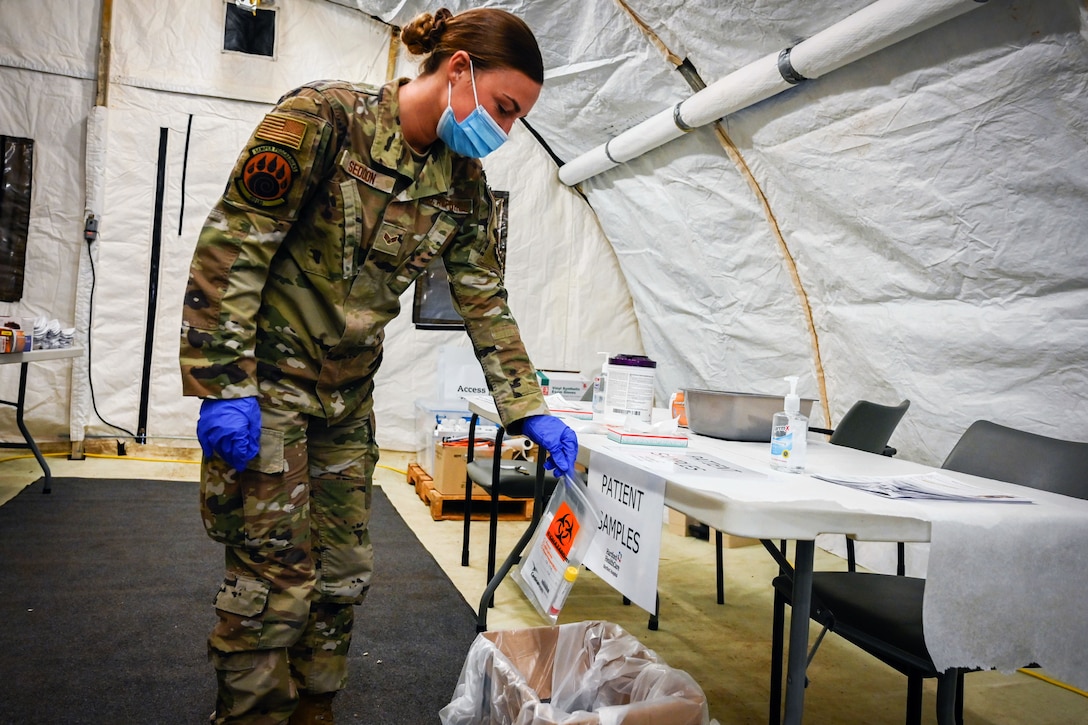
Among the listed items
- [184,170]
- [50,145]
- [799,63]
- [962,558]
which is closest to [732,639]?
[962,558]

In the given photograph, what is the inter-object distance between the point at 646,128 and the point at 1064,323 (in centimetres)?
209

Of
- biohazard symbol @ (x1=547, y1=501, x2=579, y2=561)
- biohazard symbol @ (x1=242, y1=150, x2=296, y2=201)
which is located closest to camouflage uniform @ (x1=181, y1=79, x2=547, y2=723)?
biohazard symbol @ (x1=242, y1=150, x2=296, y2=201)

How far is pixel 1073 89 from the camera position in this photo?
1.90m

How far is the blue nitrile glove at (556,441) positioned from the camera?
1541 mm

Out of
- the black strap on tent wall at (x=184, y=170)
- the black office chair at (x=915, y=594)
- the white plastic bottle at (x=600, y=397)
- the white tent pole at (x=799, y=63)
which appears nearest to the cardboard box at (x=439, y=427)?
the white plastic bottle at (x=600, y=397)

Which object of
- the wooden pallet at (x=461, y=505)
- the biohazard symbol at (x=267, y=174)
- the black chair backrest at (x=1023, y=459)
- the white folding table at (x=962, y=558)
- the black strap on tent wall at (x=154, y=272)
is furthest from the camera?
the black strap on tent wall at (x=154, y=272)

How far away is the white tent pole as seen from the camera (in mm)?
2084

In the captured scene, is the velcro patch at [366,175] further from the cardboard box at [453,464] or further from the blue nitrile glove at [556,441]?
the cardboard box at [453,464]

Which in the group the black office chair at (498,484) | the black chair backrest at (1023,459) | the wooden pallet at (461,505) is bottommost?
the wooden pallet at (461,505)

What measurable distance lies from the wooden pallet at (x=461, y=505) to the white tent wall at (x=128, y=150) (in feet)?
4.26

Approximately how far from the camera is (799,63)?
252 centimetres

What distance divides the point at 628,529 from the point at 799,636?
33 cm

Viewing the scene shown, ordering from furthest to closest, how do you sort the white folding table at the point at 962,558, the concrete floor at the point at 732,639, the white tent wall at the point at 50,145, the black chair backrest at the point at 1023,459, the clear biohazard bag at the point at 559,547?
the white tent wall at the point at 50,145, the concrete floor at the point at 732,639, the black chair backrest at the point at 1023,459, the clear biohazard bag at the point at 559,547, the white folding table at the point at 962,558

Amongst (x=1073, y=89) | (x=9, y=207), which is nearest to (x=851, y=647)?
(x=1073, y=89)
